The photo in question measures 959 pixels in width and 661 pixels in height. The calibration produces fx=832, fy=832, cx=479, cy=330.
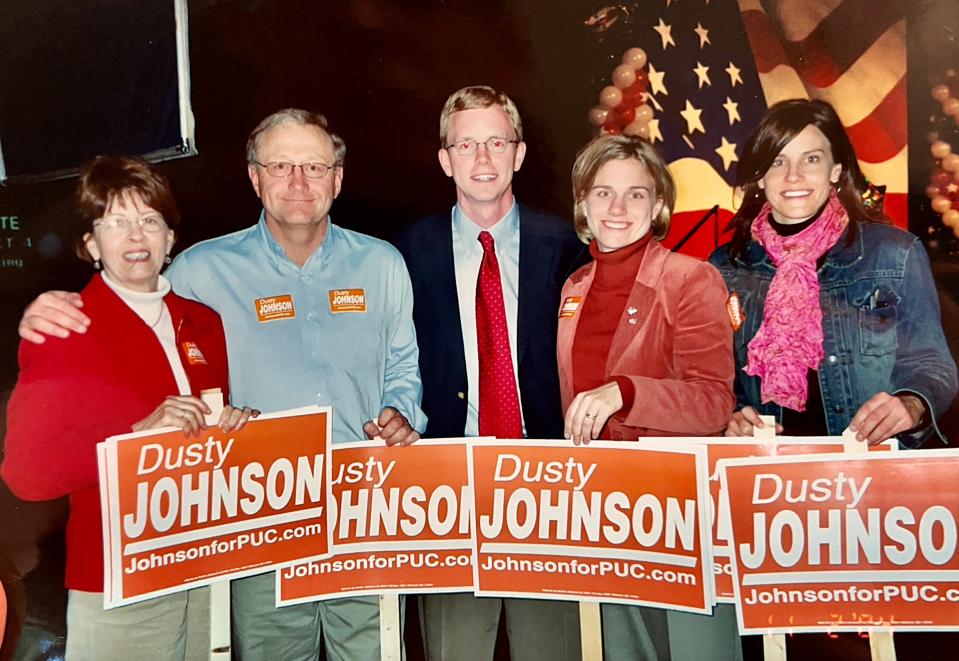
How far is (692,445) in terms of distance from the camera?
279cm

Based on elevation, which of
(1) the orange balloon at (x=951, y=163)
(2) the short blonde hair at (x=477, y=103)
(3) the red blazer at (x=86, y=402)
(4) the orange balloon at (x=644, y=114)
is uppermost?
(2) the short blonde hair at (x=477, y=103)

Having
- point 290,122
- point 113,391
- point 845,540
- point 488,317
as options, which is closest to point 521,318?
point 488,317

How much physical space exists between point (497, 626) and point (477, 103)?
1922 mm

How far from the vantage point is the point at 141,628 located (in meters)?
2.85

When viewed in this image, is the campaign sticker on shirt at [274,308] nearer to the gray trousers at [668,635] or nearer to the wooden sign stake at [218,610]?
the wooden sign stake at [218,610]

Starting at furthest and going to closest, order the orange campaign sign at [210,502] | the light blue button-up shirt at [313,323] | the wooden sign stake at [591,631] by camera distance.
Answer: the light blue button-up shirt at [313,323]
the wooden sign stake at [591,631]
the orange campaign sign at [210,502]

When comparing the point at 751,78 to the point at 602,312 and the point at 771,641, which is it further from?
the point at 771,641

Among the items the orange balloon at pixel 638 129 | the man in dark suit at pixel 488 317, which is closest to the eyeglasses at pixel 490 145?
the man in dark suit at pixel 488 317

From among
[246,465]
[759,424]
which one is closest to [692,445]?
[759,424]

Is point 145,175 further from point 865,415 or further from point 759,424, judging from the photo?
point 865,415

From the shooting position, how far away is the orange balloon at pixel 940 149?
2.93 metres

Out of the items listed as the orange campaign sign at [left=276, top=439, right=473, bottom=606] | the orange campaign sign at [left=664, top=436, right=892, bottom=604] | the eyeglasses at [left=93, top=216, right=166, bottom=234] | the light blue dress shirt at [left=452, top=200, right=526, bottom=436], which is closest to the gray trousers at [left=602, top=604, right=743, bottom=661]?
the orange campaign sign at [left=664, top=436, right=892, bottom=604]

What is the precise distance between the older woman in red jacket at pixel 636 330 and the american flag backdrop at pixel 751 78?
130mm

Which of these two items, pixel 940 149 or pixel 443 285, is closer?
pixel 940 149
